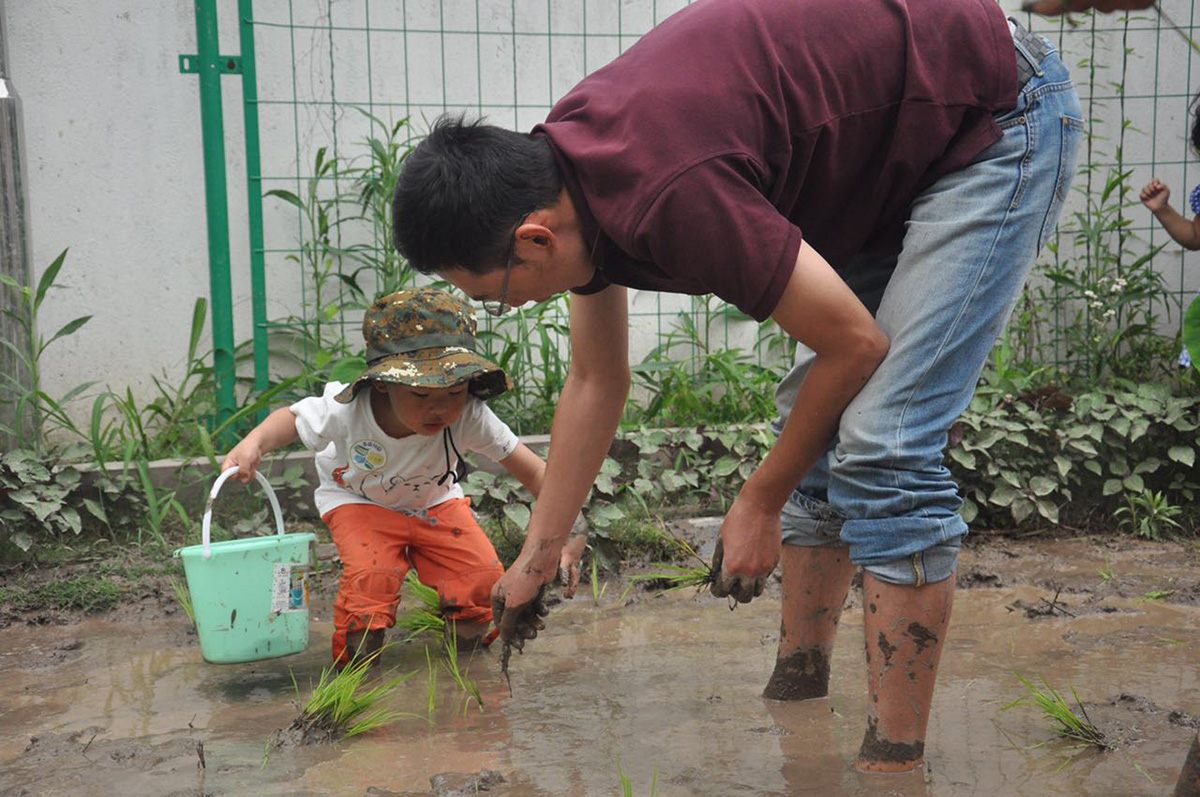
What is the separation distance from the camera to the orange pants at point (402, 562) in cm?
305

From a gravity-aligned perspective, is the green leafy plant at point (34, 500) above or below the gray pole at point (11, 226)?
below

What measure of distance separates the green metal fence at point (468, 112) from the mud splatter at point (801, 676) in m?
2.26

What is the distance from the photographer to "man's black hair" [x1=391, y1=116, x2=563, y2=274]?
6.13 feet

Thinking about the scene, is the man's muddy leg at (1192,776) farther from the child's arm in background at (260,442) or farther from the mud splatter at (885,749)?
the child's arm in background at (260,442)

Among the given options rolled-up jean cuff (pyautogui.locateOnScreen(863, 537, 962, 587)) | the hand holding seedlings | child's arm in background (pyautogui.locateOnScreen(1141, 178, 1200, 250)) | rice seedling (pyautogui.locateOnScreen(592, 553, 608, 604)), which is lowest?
rice seedling (pyautogui.locateOnScreen(592, 553, 608, 604))

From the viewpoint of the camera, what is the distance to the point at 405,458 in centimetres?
321

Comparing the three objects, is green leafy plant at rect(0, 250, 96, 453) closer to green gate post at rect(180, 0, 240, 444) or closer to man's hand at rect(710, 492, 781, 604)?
green gate post at rect(180, 0, 240, 444)

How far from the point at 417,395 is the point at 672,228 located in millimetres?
1454

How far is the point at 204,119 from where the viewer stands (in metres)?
4.59

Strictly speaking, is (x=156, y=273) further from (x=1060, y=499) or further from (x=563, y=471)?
(x=1060, y=499)

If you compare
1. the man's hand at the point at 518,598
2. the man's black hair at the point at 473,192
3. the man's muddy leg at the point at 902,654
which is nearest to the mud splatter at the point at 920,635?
the man's muddy leg at the point at 902,654

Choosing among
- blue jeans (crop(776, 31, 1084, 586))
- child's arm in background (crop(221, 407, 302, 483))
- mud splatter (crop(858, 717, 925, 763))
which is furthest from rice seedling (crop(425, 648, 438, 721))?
blue jeans (crop(776, 31, 1084, 586))

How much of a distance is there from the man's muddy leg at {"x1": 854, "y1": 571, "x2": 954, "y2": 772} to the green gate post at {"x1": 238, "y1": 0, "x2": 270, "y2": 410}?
314 cm

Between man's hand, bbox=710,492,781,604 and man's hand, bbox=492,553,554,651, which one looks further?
man's hand, bbox=492,553,554,651
